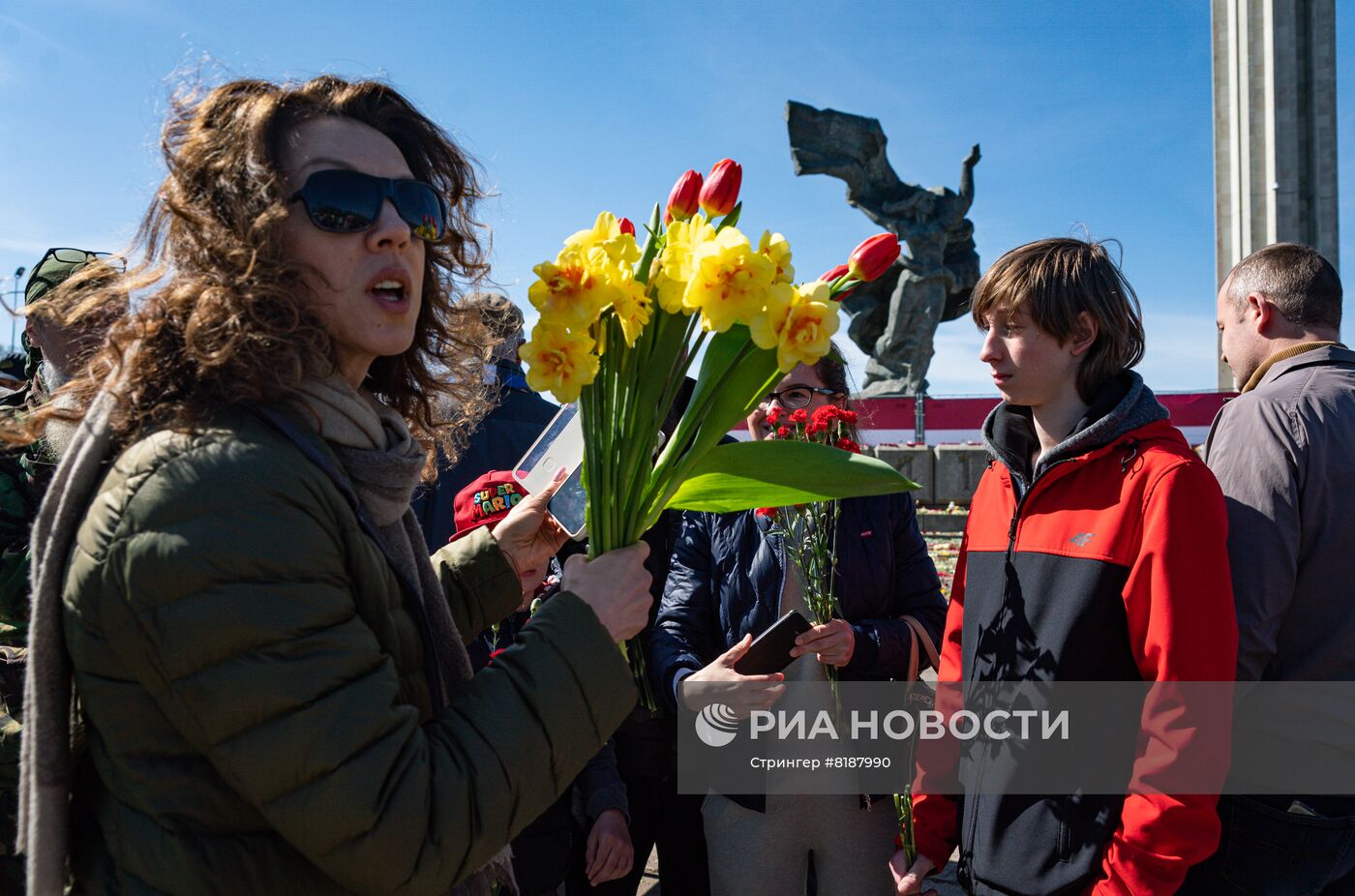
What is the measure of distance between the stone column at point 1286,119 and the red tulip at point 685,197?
23412 millimetres

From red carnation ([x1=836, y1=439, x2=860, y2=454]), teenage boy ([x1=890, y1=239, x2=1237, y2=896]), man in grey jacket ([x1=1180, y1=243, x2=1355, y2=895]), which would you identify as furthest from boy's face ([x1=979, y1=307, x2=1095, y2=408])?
man in grey jacket ([x1=1180, y1=243, x2=1355, y2=895])

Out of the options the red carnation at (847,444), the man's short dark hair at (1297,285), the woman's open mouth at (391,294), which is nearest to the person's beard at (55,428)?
the woman's open mouth at (391,294)

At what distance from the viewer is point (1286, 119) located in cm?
2167

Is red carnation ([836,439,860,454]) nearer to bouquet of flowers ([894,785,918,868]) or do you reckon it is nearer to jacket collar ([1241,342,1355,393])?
bouquet of flowers ([894,785,918,868])

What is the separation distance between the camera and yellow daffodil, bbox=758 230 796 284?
124cm

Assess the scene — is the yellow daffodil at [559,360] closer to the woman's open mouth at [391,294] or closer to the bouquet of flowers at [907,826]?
the woman's open mouth at [391,294]

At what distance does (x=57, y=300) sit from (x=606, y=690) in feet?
3.47

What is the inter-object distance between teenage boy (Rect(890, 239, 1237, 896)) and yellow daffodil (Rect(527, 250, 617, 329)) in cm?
118

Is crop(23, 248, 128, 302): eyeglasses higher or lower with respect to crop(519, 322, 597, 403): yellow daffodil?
higher

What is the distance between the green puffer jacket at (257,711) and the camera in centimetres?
97

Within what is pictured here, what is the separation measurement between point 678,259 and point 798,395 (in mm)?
1510

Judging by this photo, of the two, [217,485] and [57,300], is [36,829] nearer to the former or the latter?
[217,485]

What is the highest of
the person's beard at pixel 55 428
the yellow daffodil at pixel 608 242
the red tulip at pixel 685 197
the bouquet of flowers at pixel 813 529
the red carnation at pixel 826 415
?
the red tulip at pixel 685 197

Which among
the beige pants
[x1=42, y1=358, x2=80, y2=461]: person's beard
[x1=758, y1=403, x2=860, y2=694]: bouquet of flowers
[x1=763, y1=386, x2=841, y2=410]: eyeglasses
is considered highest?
[x1=42, y1=358, x2=80, y2=461]: person's beard
